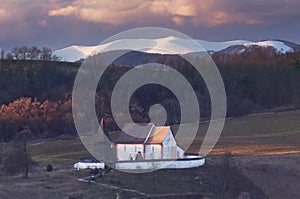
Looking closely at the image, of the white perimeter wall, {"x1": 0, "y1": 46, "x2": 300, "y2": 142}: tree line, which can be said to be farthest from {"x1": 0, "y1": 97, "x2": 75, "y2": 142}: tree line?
the white perimeter wall

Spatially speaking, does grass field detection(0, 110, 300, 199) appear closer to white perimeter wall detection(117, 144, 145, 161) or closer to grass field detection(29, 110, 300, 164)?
grass field detection(29, 110, 300, 164)

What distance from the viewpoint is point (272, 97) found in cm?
9144

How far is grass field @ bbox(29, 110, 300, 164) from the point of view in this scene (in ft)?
166

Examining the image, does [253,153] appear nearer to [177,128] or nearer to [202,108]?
[177,128]

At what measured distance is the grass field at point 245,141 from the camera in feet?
166

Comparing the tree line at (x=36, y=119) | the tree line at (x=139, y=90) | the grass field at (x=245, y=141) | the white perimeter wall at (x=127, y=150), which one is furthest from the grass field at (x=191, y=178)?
the tree line at (x=139, y=90)

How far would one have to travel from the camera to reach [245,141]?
192 feet

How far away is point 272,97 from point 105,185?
5872cm

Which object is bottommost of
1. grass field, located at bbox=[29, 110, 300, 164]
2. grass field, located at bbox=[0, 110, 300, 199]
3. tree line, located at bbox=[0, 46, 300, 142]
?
grass field, located at bbox=[0, 110, 300, 199]

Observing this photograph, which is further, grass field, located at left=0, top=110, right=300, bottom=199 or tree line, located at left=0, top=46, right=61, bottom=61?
tree line, located at left=0, top=46, right=61, bottom=61

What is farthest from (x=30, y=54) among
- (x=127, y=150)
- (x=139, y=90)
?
(x=127, y=150)

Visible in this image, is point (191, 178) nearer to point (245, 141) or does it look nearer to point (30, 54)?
point (245, 141)

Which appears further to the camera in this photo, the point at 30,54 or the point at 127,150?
the point at 30,54

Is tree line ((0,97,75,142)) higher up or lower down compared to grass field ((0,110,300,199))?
higher up
